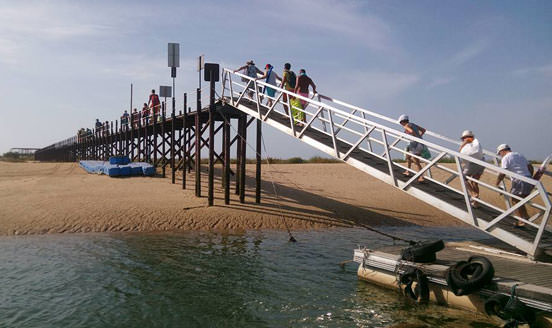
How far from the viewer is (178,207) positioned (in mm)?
15289

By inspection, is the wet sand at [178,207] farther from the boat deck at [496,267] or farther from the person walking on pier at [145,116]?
the boat deck at [496,267]

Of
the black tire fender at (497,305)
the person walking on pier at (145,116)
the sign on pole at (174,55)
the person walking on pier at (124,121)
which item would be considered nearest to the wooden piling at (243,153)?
the sign on pole at (174,55)

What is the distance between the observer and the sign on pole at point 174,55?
2172 cm

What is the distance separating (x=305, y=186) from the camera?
2158 cm

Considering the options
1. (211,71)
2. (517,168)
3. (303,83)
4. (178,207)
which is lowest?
(178,207)

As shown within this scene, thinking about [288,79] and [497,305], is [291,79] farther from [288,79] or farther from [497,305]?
[497,305]

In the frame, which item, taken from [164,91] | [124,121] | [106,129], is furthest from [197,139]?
[106,129]

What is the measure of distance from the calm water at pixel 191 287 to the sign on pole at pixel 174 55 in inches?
481

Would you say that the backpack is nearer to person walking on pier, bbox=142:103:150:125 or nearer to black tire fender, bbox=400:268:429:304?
black tire fender, bbox=400:268:429:304

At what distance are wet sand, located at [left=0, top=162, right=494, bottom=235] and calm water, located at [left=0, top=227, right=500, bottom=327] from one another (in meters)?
1.65

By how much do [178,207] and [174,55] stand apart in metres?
9.93

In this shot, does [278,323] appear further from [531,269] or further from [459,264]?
[531,269]

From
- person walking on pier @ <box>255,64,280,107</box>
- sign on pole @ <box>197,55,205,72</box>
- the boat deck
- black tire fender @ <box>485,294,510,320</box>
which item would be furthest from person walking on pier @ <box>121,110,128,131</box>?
black tire fender @ <box>485,294,510,320</box>

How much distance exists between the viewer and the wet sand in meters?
13.7
